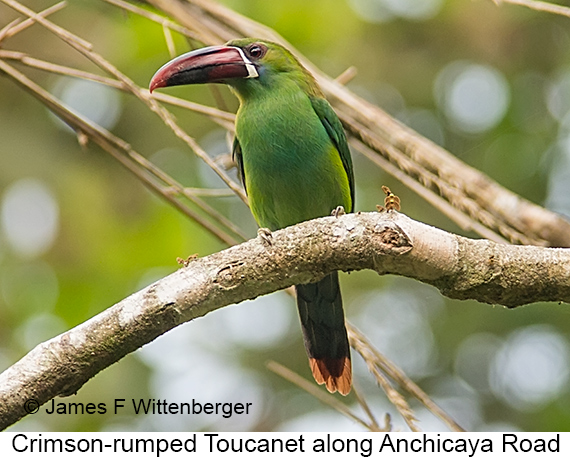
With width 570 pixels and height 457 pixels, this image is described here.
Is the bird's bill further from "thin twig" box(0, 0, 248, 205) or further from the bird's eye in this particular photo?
"thin twig" box(0, 0, 248, 205)

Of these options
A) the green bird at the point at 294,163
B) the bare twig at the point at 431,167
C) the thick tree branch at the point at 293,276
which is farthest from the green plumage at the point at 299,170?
the thick tree branch at the point at 293,276

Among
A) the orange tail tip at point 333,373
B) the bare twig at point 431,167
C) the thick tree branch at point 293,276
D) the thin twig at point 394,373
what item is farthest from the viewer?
the orange tail tip at point 333,373

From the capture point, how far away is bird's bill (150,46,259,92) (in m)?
3.23

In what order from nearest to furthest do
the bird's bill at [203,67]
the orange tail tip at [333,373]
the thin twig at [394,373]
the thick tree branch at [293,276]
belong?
the thick tree branch at [293,276], the thin twig at [394,373], the bird's bill at [203,67], the orange tail tip at [333,373]

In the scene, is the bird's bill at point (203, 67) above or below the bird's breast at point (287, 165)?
above

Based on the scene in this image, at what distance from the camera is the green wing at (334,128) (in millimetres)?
3617

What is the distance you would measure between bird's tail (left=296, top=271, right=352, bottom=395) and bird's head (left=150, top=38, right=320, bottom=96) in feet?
2.92

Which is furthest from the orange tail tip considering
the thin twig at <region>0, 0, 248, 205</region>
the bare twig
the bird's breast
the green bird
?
the thin twig at <region>0, 0, 248, 205</region>

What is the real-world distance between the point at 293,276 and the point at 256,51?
1.60 m

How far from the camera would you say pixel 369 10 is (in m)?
6.07

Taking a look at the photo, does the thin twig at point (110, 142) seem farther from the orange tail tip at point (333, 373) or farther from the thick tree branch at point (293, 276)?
the orange tail tip at point (333, 373)

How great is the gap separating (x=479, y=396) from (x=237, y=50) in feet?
14.0

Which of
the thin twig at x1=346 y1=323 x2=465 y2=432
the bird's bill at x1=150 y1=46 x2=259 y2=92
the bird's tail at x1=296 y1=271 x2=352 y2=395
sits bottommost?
the thin twig at x1=346 y1=323 x2=465 y2=432

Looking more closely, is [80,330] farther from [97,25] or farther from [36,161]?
[97,25]
